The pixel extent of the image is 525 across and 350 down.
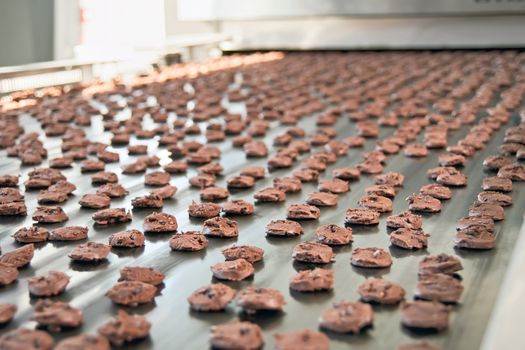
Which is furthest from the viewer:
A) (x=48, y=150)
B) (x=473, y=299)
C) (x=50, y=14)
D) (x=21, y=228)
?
(x=50, y=14)

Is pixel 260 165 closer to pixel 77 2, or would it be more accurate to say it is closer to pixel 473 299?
pixel 473 299

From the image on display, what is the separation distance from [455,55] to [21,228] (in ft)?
16.4

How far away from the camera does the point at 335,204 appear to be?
2.15 m

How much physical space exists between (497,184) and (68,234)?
4.16 ft

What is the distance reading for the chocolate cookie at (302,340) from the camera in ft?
3.95

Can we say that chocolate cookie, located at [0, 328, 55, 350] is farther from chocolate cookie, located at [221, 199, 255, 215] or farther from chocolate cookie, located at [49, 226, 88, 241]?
chocolate cookie, located at [221, 199, 255, 215]

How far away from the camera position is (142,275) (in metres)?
1.55

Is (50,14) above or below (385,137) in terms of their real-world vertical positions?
above

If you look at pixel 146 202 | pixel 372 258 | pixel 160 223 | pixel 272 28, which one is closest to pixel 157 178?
pixel 146 202

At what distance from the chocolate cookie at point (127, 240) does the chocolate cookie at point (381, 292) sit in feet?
1.96

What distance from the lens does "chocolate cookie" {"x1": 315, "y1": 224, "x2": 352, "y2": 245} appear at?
5.85ft

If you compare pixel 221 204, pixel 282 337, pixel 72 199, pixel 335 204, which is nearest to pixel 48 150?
pixel 72 199

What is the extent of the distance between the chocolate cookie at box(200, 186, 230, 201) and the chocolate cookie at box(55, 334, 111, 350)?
1.01m

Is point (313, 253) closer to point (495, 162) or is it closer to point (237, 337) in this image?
point (237, 337)
